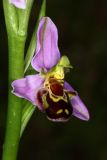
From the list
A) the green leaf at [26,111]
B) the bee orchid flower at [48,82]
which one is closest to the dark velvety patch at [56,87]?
the bee orchid flower at [48,82]

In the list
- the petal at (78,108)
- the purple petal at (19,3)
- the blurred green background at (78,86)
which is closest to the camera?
the purple petal at (19,3)

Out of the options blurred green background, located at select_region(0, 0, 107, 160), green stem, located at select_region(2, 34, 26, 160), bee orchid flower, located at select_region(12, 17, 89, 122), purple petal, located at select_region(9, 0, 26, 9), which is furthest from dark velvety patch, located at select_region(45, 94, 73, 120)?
blurred green background, located at select_region(0, 0, 107, 160)

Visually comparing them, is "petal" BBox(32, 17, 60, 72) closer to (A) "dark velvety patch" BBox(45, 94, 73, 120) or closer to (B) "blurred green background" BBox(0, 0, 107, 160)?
(A) "dark velvety patch" BBox(45, 94, 73, 120)

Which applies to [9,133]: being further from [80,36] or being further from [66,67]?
[80,36]

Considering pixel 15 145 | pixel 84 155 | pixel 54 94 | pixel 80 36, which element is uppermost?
pixel 54 94

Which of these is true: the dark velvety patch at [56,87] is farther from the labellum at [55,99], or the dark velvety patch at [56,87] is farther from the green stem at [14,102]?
the green stem at [14,102]

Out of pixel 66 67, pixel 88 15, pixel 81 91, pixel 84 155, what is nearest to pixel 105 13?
pixel 88 15
